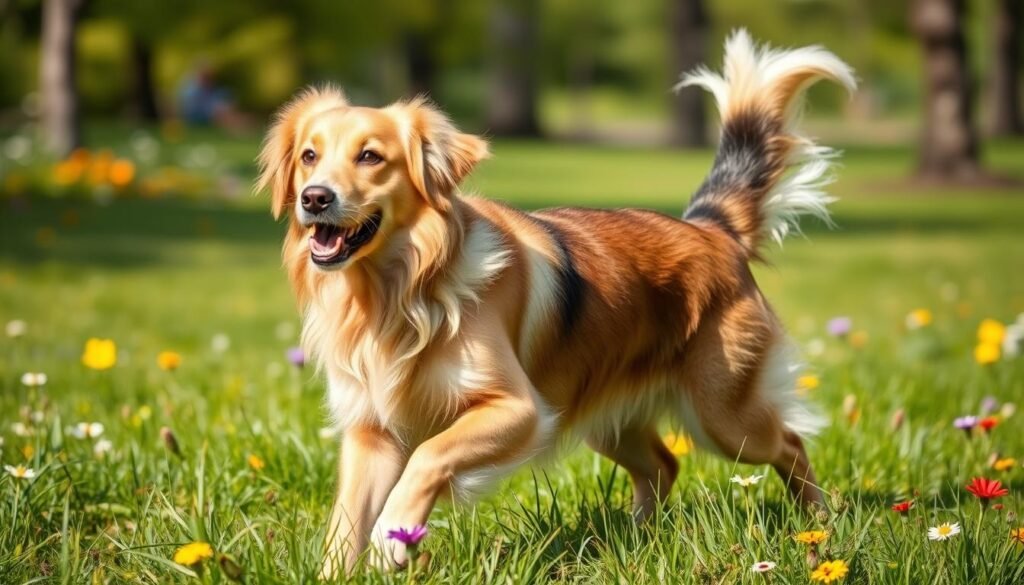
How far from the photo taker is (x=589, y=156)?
1049 inches

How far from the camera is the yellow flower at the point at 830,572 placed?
312cm

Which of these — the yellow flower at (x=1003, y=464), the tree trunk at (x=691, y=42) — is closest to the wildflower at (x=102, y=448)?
the yellow flower at (x=1003, y=464)

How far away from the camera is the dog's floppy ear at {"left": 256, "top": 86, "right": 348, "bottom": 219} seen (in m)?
4.16

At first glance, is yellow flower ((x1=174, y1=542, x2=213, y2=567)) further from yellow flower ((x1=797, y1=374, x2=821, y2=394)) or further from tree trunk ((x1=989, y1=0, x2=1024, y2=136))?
tree trunk ((x1=989, y1=0, x2=1024, y2=136))

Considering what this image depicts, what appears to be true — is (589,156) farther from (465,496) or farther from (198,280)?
(465,496)

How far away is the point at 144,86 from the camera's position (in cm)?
3469

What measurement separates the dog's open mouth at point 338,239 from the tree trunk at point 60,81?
1395cm

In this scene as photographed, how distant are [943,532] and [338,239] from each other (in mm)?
1967

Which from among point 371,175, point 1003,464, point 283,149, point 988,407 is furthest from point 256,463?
point 988,407

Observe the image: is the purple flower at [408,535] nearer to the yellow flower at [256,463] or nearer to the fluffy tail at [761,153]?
the yellow flower at [256,463]

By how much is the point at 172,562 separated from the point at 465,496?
89cm

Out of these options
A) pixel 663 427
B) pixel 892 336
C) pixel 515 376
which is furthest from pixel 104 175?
pixel 515 376

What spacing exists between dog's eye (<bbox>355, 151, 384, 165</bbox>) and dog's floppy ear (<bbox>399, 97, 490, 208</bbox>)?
0.10m

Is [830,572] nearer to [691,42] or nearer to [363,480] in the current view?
[363,480]
